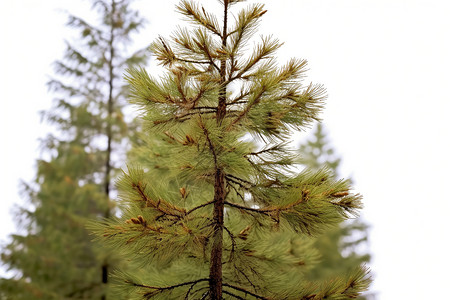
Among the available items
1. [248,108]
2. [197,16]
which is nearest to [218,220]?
[248,108]

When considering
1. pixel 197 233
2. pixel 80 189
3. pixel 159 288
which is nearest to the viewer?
pixel 197 233

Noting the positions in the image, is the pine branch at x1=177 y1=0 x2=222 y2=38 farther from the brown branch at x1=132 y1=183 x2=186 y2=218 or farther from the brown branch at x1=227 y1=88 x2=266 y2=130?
the brown branch at x1=132 y1=183 x2=186 y2=218

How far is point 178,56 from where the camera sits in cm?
416

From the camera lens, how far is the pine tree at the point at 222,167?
145 inches

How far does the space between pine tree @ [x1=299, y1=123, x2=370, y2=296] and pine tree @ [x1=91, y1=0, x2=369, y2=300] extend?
935cm

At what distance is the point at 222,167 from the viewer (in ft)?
12.8

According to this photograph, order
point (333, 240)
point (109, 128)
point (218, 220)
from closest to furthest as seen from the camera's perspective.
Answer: point (218, 220) → point (109, 128) → point (333, 240)

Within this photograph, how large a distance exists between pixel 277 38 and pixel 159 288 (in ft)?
9.97

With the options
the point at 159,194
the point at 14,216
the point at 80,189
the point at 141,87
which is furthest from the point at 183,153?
the point at 14,216

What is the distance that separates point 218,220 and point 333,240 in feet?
39.5

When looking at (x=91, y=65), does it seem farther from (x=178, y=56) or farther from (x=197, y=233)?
(x=197, y=233)

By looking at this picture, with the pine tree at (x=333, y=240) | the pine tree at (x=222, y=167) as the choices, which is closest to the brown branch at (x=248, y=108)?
the pine tree at (x=222, y=167)

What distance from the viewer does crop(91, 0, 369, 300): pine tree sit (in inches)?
145

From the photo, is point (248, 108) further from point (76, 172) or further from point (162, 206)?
point (76, 172)
